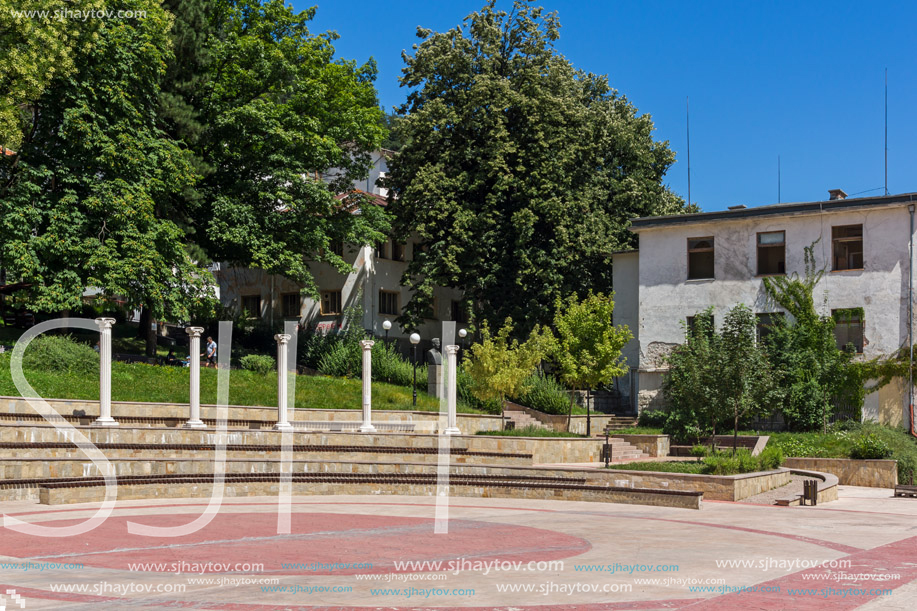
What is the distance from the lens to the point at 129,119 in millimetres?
31281

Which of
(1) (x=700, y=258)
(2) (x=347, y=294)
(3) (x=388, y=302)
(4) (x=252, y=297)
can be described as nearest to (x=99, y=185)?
(2) (x=347, y=294)

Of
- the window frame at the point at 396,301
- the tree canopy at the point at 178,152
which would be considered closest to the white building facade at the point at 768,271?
the window frame at the point at 396,301

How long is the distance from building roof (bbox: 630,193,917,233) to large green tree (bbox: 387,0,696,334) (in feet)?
13.9

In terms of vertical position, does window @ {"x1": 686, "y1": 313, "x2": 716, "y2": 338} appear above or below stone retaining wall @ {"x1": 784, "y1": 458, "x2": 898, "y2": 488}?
above

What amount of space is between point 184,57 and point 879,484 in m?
29.6

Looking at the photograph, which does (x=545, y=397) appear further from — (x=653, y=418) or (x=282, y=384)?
(x=282, y=384)

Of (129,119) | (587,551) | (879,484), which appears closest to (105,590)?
(587,551)

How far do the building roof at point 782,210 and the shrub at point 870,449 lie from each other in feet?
34.4

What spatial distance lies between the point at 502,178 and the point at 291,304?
12913mm

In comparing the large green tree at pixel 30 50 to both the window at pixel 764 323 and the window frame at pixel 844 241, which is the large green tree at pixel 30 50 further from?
the window frame at pixel 844 241

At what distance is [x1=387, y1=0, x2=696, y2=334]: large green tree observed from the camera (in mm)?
40031

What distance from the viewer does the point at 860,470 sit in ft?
84.3

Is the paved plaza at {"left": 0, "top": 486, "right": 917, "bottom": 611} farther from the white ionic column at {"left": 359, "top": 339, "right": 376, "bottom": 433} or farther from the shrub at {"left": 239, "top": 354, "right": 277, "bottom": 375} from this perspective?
the shrub at {"left": 239, "top": 354, "right": 277, "bottom": 375}

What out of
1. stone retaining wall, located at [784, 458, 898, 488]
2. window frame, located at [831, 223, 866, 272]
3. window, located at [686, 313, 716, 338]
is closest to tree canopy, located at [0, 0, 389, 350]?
window, located at [686, 313, 716, 338]
